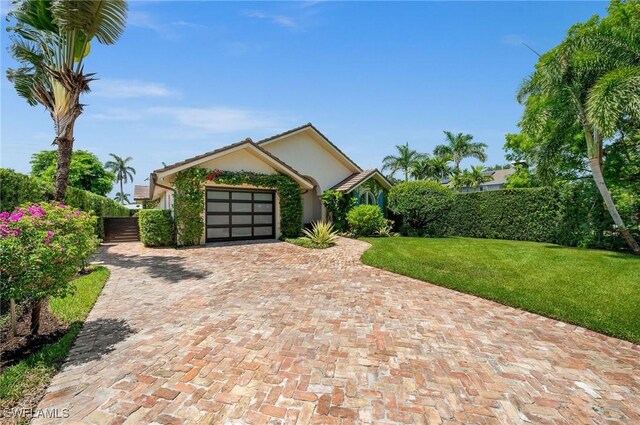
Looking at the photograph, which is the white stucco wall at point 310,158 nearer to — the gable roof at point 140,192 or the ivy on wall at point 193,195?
the ivy on wall at point 193,195

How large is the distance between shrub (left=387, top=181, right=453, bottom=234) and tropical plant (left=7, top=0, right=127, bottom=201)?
1506 centimetres

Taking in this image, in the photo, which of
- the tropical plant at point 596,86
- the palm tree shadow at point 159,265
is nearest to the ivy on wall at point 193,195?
the palm tree shadow at point 159,265

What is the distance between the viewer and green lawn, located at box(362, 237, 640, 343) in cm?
551

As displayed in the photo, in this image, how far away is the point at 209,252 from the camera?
462 inches

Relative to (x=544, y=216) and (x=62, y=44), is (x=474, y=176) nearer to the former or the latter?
(x=544, y=216)

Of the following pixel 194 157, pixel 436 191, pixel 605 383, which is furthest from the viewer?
pixel 436 191

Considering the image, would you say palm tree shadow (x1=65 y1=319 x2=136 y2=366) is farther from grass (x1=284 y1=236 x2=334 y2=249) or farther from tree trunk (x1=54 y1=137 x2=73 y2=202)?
grass (x1=284 y1=236 x2=334 y2=249)

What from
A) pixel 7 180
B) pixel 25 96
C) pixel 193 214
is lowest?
pixel 193 214

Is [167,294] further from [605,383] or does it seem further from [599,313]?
[599,313]

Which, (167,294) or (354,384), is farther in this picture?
(167,294)

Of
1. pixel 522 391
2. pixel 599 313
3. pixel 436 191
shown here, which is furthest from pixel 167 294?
pixel 436 191

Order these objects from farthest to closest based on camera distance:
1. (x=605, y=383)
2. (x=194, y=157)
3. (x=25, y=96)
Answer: (x=194, y=157)
(x=25, y=96)
(x=605, y=383)

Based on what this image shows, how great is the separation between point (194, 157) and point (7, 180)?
20.9 ft

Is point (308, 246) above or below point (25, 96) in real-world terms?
below
